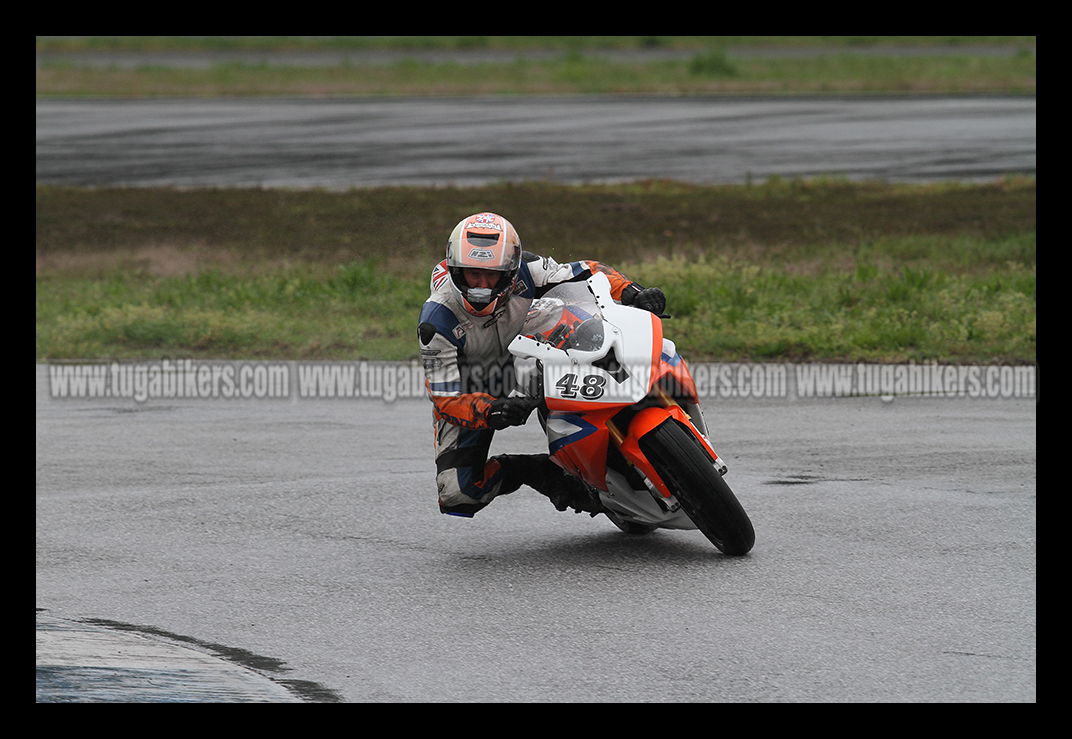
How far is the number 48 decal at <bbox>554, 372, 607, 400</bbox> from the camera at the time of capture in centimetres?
584

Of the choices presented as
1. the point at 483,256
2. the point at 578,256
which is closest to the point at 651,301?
the point at 483,256

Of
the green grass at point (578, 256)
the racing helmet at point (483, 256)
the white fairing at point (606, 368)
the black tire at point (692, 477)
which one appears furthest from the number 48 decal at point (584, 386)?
the green grass at point (578, 256)

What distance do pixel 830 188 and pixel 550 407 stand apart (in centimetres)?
1616

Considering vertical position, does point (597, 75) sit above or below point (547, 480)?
above

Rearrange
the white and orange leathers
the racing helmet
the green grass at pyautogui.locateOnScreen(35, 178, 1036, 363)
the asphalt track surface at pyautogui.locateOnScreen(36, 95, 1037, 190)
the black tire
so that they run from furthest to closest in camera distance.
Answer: the asphalt track surface at pyautogui.locateOnScreen(36, 95, 1037, 190)
the green grass at pyautogui.locateOnScreen(35, 178, 1036, 363)
the white and orange leathers
the racing helmet
the black tire

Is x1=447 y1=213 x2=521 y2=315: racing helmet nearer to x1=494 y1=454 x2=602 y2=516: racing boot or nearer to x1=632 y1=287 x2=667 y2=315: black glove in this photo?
x1=632 y1=287 x2=667 y2=315: black glove

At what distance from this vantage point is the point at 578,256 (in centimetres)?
1633

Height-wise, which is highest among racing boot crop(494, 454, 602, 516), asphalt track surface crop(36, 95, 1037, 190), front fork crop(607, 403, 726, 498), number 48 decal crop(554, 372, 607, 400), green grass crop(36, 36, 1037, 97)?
green grass crop(36, 36, 1037, 97)

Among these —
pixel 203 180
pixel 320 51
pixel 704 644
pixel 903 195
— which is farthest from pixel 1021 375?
pixel 320 51

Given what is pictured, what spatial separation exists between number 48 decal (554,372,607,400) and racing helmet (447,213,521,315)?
0.52 m

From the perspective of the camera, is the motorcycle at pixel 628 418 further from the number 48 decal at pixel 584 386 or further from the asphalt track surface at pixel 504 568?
the asphalt track surface at pixel 504 568

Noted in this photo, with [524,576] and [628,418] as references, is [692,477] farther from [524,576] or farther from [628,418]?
[524,576]

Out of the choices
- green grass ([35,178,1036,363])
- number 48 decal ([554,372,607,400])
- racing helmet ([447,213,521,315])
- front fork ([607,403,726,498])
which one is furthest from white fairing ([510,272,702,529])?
green grass ([35,178,1036,363])

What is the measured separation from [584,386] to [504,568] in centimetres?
99
